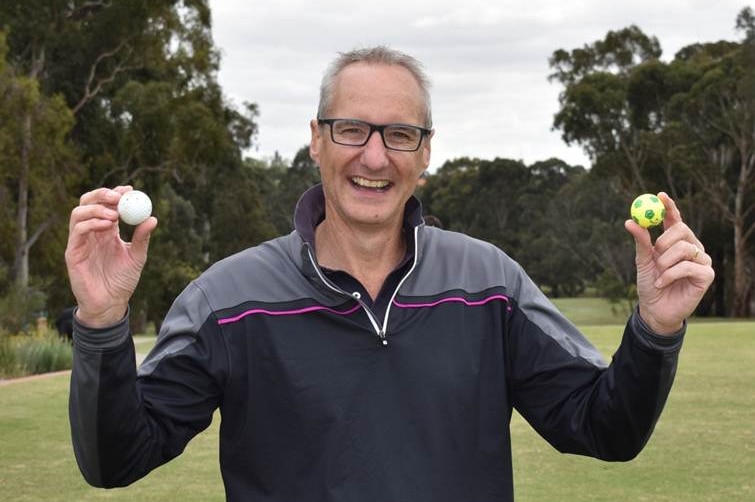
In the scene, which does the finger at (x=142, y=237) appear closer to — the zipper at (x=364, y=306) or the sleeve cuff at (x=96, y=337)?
the sleeve cuff at (x=96, y=337)

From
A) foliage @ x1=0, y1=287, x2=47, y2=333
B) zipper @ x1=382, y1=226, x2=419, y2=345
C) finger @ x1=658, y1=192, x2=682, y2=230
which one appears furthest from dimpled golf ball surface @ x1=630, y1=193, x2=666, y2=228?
foliage @ x1=0, y1=287, x2=47, y2=333

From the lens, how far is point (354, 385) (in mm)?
3150

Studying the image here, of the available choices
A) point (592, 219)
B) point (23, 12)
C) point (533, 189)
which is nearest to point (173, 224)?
point (23, 12)

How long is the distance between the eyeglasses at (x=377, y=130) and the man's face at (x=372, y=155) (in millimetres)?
13

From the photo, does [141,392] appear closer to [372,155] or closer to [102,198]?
[102,198]

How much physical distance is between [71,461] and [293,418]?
6993 mm

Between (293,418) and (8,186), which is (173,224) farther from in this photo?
(293,418)

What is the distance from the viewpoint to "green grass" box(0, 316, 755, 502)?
8320 mm

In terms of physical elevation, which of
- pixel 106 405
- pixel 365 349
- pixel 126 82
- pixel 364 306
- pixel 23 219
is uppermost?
pixel 126 82

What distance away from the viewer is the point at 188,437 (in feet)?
10.7

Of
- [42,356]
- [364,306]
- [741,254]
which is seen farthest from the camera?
[741,254]

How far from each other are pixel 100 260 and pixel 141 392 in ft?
1.21

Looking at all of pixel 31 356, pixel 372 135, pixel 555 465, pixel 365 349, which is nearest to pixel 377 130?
pixel 372 135

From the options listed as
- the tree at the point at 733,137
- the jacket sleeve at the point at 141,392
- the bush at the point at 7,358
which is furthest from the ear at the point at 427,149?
the tree at the point at 733,137
